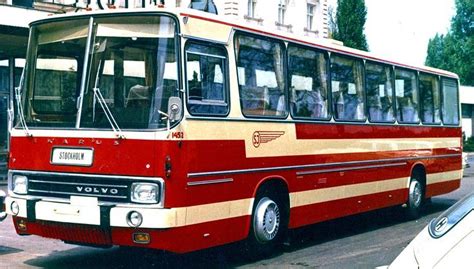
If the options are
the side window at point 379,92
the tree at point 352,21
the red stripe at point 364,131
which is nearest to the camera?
the red stripe at point 364,131

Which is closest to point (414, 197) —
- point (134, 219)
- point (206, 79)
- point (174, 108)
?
point (206, 79)

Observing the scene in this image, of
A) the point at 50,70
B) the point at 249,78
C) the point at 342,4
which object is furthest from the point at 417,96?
the point at 342,4

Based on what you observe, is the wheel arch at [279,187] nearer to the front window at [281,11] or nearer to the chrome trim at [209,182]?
the chrome trim at [209,182]

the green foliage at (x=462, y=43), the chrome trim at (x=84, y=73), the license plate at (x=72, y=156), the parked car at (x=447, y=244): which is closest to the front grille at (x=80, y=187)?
the license plate at (x=72, y=156)

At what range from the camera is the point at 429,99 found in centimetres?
1446

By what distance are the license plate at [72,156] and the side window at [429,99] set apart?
8.37m

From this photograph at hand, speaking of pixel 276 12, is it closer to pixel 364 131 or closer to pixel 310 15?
pixel 310 15

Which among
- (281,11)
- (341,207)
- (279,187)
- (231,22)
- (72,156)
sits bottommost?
(341,207)

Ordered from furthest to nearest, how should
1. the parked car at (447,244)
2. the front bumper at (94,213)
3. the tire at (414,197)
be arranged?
the tire at (414,197) → the front bumper at (94,213) → the parked car at (447,244)

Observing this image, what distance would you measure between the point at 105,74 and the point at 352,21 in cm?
5043

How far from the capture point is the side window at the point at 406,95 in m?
13.2

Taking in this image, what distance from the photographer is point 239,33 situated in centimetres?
872

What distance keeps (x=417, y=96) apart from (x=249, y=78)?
20.4ft

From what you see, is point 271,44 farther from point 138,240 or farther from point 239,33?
point 138,240
